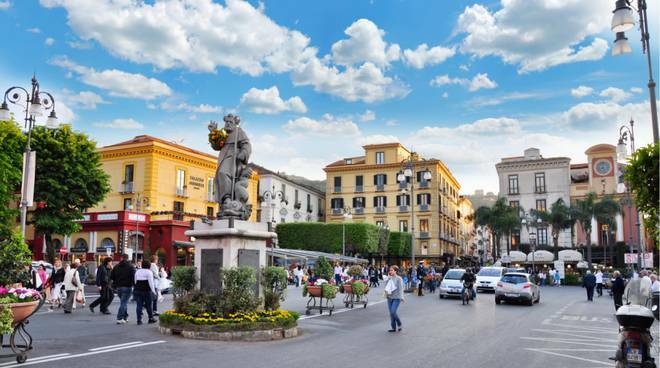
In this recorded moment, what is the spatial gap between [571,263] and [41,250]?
55.3m

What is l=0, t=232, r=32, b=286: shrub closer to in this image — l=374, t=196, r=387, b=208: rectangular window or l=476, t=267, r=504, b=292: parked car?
l=476, t=267, r=504, b=292: parked car

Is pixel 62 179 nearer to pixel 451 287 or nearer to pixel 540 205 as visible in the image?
pixel 451 287

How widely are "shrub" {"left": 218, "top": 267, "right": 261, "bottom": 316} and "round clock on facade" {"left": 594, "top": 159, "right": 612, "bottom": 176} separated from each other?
208 ft

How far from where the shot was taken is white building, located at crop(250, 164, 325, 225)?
215 ft

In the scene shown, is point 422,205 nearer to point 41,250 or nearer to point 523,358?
point 41,250

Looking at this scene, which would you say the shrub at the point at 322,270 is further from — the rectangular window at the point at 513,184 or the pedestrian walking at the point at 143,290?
the rectangular window at the point at 513,184

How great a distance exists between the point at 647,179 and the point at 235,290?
327 inches

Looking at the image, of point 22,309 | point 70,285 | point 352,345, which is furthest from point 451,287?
point 22,309

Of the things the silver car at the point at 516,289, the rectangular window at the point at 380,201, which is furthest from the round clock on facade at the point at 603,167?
the silver car at the point at 516,289

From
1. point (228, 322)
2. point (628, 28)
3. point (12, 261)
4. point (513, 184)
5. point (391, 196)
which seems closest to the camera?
point (12, 261)

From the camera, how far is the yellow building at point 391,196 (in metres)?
71.3

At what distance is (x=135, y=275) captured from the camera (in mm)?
14719

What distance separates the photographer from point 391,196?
72.7 m

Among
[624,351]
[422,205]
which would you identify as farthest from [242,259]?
[422,205]
